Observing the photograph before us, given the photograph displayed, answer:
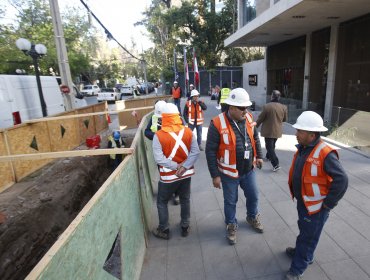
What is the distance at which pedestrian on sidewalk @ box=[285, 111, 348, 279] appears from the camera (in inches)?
92.7

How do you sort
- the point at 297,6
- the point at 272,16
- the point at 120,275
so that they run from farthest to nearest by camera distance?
the point at 272,16 → the point at 297,6 → the point at 120,275

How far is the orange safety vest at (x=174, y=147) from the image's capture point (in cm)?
326

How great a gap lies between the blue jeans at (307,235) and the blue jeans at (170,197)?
1.47 metres

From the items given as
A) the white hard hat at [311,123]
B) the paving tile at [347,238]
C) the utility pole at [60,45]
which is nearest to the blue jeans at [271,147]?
the paving tile at [347,238]

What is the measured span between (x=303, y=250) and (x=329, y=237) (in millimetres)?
1058

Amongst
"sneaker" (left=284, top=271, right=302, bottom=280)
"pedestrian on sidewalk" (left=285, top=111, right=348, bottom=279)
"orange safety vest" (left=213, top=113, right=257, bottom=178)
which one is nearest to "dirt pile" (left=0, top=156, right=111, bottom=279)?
"orange safety vest" (left=213, top=113, right=257, bottom=178)

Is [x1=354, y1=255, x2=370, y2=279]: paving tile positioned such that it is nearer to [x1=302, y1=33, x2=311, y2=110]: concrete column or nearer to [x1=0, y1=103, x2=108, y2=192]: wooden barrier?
[x1=0, y1=103, x2=108, y2=192]: wooden barrier

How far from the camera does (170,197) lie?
365cm

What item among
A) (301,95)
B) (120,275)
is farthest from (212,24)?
(120,275)

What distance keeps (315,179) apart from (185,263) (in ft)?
5.97

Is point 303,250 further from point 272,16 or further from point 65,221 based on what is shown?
point 272,16

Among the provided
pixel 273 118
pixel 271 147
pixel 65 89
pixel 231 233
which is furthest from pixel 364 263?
pixel 65 89

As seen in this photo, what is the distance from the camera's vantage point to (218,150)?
10.7ft

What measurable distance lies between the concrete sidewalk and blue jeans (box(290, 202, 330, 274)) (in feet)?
0.86
